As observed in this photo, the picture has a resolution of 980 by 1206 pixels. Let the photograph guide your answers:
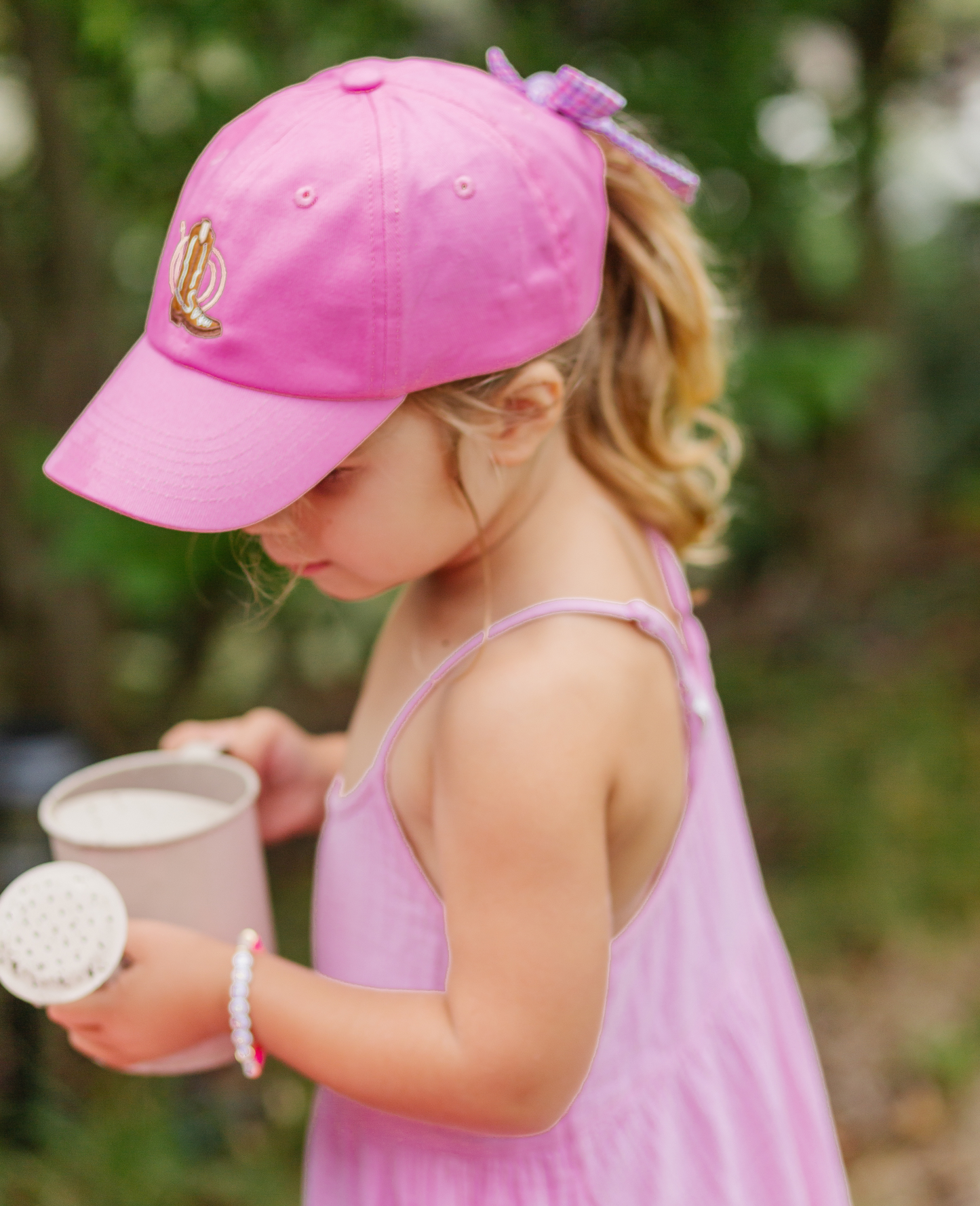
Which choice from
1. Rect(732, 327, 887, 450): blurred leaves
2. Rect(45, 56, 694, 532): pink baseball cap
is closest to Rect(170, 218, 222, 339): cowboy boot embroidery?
Rect(45, 56, 694, 532): pink baseball cap

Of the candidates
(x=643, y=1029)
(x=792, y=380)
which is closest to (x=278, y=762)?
(x=643, y=1029)

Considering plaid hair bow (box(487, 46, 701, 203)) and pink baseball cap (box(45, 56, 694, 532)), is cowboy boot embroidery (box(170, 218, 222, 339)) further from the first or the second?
plaid hair bow (box(487, 46, 701, 203))

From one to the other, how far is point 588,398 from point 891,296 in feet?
11.0

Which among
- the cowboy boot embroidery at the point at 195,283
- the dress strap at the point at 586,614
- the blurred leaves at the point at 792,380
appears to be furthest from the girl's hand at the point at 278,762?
the blurred leaves at the point at 792,380

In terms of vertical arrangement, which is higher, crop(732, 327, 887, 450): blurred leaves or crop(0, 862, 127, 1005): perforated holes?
crop(0, 862, 127, 1005): perforated holes

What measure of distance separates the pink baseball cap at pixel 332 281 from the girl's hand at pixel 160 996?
41 centimetres

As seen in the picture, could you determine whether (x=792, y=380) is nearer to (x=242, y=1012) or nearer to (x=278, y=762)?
(x=278, y=762)

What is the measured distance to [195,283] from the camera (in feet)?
3.34

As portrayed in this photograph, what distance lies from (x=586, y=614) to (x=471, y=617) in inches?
5.1

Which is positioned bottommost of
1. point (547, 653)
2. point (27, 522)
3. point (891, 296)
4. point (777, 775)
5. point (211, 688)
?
point (777, 775)

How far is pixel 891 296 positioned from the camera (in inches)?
168

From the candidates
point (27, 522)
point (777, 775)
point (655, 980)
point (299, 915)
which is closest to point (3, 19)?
point (27, 522)

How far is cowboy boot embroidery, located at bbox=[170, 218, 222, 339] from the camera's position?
1005mm

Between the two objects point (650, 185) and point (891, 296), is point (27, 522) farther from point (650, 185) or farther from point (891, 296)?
point (891, 296)
